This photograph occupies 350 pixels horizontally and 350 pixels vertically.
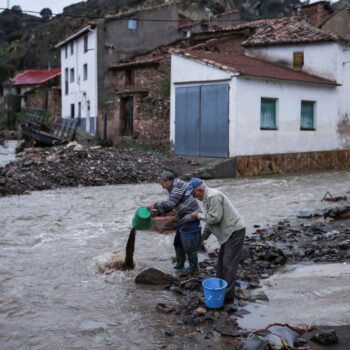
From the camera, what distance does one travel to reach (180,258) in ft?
28.7

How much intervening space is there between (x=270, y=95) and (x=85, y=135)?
14773 mm

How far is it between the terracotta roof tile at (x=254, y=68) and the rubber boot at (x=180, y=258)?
14265mm

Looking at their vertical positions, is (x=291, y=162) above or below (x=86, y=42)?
below

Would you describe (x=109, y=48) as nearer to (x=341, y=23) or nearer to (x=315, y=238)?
(x=341, y=23)

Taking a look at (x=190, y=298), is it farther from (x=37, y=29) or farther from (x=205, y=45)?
(x=37, y=29)

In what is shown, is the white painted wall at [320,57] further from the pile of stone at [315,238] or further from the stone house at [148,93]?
the pile of stone at [315,238]

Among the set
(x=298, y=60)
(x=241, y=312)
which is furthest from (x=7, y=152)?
(x=241, y=312)

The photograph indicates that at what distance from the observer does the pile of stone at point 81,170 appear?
18.7m

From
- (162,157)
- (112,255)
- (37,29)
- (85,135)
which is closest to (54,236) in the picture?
(112,255)

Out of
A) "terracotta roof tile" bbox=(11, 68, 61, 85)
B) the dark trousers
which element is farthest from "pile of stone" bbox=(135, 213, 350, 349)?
"terracotta roof tile" bbox=(11, 68, 61, 85)

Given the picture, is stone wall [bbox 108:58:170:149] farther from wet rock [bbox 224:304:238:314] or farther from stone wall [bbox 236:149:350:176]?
wet rock [bbox 224:304:238:314]

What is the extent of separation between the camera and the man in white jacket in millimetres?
6719

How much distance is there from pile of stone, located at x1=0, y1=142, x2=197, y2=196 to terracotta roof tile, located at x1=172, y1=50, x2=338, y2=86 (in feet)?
14.4

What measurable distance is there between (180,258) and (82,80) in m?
30.3
